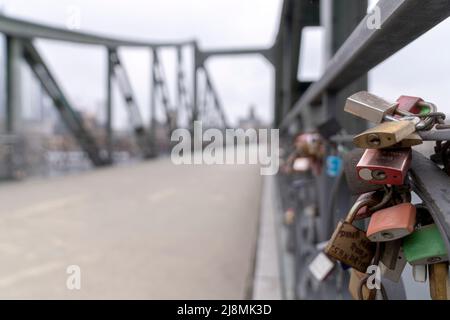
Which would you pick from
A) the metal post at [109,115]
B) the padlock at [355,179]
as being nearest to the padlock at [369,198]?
the padlock at [355,179]

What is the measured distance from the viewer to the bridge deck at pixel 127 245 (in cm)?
187

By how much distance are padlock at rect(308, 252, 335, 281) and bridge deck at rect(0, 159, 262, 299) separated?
3.40ft

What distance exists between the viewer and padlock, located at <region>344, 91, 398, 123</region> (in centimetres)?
45

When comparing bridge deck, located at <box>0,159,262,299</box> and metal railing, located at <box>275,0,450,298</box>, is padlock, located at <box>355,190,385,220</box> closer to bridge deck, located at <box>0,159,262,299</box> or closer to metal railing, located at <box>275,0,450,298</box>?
metal railing, located at <box>275,0,450,298</box>

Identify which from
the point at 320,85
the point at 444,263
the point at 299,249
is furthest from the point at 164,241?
the point at 444,263

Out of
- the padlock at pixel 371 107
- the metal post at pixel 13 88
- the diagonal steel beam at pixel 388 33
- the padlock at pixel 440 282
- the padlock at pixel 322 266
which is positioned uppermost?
the metal post at pixel 13 88

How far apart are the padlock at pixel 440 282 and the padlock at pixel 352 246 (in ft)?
0.31

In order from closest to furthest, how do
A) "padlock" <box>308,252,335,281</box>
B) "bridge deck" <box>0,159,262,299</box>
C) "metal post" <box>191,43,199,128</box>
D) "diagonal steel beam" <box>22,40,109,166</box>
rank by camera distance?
"padlock" <box>308,252,335,281</box>, "bridge deck" <box>0,159,262,299</box>, "diagonal steel beam" <box>22,40,109,166</box>, "metal post" <box>191,43,199,128</box>

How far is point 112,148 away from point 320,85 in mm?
10696

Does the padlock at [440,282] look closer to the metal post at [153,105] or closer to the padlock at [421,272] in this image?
the padlock at [421,272]

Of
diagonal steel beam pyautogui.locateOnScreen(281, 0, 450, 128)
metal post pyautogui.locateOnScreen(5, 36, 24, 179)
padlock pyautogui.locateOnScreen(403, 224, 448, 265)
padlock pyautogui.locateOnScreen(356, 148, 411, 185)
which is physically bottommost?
padlock pyautogui.locateOnScreen(403, 224, 448, 265)

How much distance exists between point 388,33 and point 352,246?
299 millimetres

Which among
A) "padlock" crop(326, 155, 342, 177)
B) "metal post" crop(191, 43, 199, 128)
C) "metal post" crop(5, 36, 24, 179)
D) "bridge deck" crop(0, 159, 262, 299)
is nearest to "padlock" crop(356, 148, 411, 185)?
"padlock" crop(326, 155, 342, 177)

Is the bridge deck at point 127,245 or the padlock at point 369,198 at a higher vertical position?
the padlock at point 369,198
